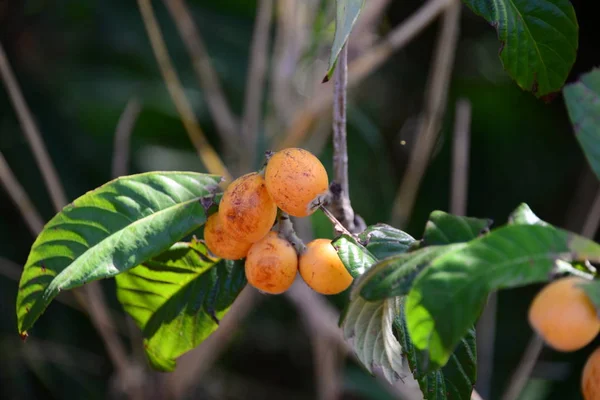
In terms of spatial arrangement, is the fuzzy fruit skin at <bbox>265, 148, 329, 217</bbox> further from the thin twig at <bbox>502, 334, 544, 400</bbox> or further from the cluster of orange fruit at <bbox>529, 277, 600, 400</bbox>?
the thin twig at <bbox>502, 334, 544, 400</bbox>

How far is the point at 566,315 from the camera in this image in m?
0.43

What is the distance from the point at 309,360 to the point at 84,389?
64 centimetres

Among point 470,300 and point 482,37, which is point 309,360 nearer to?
point 482,37

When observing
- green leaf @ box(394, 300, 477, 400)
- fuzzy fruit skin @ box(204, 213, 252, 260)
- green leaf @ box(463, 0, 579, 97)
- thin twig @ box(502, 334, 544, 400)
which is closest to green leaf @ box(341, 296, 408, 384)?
green leaf @ box(394, 300, 477, 400)

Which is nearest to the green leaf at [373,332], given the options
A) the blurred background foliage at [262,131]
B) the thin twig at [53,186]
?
the thin twig at [53,186]

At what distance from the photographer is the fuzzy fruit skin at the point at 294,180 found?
550 mm

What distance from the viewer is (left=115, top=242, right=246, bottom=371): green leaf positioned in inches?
28.0

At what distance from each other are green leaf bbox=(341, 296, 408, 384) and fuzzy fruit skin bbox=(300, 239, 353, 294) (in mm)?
29

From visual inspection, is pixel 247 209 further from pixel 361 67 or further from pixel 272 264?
pixel 361 67

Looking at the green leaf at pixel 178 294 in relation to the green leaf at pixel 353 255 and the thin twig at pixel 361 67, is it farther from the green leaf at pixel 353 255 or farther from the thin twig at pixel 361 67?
the thin twig at pixel 361 67

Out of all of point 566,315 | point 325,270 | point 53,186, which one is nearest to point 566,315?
Answer: point 566,315

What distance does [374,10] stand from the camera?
4.15ft

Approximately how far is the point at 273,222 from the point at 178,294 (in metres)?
0.18

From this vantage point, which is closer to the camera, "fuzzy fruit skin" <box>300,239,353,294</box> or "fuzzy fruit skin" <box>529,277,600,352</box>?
"fuzzy fruit skin" <box>529,277,600,352</box>
